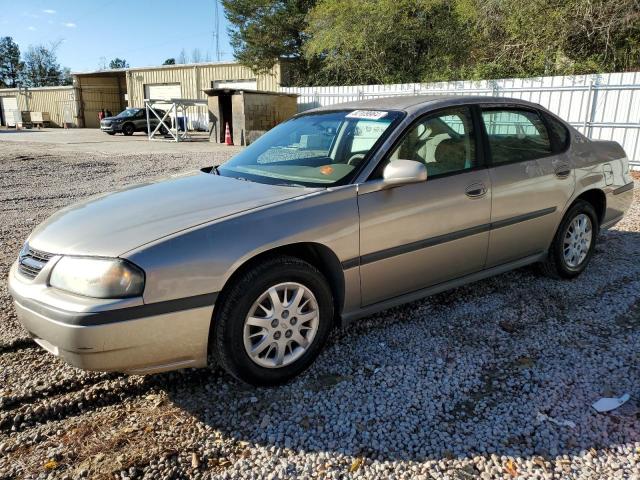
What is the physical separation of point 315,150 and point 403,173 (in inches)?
33.6

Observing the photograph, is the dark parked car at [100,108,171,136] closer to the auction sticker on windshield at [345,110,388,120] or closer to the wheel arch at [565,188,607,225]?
the auction sticker on windshield at [345,110,388,120]

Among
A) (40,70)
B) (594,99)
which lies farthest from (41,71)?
(594,99)

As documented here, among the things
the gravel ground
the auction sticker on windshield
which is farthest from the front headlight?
the auction sticker on windshield

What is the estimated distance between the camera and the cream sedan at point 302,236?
232cm

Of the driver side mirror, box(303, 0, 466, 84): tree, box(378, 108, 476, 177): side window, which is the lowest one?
the driver side mirror

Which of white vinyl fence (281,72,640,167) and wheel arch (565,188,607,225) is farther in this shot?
white vinyl fence (281,72,640,167)

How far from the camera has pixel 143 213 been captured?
272 cm

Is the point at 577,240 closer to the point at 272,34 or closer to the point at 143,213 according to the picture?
the point at 143,213

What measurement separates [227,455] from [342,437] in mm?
546

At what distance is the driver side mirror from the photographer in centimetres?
291

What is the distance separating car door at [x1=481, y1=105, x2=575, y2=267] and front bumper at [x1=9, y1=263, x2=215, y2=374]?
7.48ft

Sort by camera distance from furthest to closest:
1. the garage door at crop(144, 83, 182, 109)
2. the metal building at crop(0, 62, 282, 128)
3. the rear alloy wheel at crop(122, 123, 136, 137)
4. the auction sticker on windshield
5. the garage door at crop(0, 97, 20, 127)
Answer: the garage door at crop(0, 97, 20, 127) < the garage door at crop(144, 83, 182, 109) < the metal building at crop(0, 62, 282, 128) < the rear alloy wheel at crop(122, 123, 136, 137) < the auction sticker on windshield

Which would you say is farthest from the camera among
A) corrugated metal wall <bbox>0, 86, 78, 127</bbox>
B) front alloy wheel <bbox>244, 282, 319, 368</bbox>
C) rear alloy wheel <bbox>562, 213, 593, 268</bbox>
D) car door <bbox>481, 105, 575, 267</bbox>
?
corrugated metal wall <bbox>0, 86, 78, 127</bbox>

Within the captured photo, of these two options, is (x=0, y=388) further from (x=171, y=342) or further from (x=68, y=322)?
(x=171, y=342)
